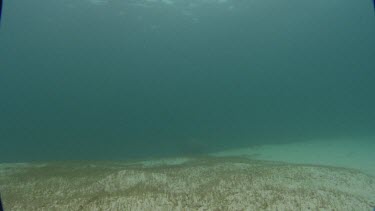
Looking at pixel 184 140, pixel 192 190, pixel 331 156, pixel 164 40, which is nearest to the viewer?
pixel 192 190


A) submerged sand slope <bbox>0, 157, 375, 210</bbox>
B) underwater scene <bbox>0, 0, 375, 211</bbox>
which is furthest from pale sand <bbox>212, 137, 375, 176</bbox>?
submerged sand slope <bbox>0, 157, 375, 210</bbox>

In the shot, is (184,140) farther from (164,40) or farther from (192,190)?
(164,40)

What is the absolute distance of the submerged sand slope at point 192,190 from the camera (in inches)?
580

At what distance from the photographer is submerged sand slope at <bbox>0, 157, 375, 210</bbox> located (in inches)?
580

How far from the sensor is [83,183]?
18500mm

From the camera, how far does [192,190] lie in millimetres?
16766

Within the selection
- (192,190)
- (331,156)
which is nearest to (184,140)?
(331,156)

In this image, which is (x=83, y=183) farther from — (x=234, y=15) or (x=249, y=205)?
(x=234, y=15)

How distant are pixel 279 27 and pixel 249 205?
14290cm

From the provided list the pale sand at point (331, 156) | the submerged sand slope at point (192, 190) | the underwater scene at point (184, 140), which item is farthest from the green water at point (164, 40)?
the submerged sand slope at point (192, 190)

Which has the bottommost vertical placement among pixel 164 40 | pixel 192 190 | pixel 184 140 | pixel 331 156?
pixel 192 190

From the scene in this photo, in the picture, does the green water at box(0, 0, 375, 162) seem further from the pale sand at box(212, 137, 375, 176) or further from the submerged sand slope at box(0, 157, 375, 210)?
the submerged sand slope at box(0, 157, 375, 210)

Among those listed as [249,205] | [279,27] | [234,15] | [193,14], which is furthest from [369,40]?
[249,205]

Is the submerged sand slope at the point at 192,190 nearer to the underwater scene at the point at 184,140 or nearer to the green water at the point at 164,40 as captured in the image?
the underwater scene at the point at 184,140
